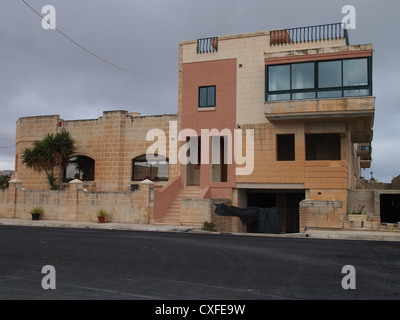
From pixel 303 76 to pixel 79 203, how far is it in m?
16.0

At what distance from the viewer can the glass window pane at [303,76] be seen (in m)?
24.0

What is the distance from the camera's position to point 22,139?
33.8 m

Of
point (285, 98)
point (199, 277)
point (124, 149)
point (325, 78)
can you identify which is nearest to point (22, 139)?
point (124, 149)

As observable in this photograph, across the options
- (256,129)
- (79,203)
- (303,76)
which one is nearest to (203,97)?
(256,129)

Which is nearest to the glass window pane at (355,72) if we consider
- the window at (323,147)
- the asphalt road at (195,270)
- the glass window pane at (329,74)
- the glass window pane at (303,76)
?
the glass window pane at (329,74)

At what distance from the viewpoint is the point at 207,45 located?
28.1 meters

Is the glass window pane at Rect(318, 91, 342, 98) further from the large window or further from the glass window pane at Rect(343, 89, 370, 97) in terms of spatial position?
the glass window pane at Rect(343, 89, 370, 97)

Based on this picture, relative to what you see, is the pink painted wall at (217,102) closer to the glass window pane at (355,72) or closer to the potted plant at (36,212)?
the glass window pane at (355,72)

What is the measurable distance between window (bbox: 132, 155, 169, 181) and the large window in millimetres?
9172

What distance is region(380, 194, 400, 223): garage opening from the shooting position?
31.0 meters

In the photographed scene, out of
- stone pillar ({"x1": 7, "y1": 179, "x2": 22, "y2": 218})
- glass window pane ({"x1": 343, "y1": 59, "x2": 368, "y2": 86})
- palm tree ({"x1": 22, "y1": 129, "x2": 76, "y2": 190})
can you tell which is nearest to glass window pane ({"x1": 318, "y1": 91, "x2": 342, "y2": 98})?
glass window pane ({"x1": 343, "y1": 59, "x2": 368, "y2": 86})

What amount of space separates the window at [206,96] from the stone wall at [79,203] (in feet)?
22.8

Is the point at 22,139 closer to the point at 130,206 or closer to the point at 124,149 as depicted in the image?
the point at 124,149
